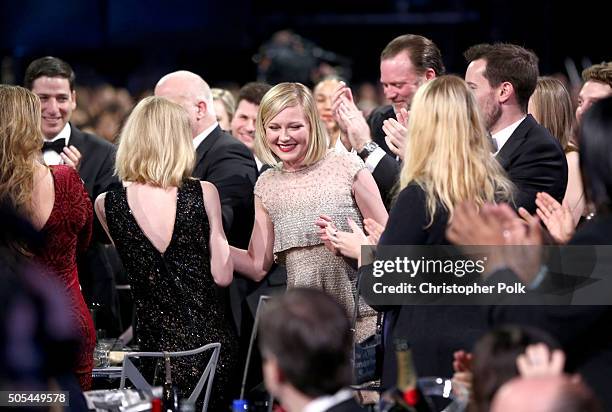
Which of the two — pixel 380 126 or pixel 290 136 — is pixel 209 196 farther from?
pixel 380 126

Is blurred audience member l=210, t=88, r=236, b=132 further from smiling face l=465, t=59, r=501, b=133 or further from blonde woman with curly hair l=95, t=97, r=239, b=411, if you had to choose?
smiling face l=465, t=59, r=501, b=133

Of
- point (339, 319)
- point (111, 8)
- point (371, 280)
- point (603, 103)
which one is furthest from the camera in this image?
point (111, 8)

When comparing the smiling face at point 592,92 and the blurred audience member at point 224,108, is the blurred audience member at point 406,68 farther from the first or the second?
the blurred audience member at point 224,108

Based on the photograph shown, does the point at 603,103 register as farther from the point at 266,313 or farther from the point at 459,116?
the point at 266,313

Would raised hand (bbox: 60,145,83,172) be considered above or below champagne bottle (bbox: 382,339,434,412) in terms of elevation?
above

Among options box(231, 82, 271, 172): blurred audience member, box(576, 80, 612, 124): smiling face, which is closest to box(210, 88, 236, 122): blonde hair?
box(231, 82, 271, 172): blurred audience member

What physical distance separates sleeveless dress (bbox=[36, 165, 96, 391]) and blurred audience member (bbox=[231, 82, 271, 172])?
2.48 meters

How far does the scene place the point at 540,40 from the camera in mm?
12867

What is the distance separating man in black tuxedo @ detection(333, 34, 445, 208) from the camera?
4.71m

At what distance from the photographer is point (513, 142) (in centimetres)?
439

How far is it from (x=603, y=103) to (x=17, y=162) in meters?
2.17

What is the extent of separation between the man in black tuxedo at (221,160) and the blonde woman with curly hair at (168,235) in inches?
27.0

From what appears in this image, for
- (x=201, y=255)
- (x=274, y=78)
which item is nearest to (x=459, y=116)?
(x=201, y=255)

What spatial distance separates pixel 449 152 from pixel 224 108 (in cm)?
368
